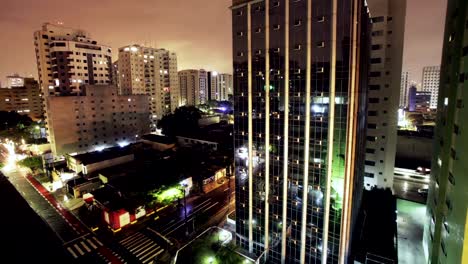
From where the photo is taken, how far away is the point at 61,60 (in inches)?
3159

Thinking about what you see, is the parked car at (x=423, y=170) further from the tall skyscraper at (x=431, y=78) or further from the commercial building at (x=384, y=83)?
the tall skyscraper at (x=431, y=78)

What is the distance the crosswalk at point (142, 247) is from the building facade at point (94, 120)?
152 ft

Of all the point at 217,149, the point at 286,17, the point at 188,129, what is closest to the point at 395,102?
the point at 286,17

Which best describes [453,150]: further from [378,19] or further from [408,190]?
[408,190]

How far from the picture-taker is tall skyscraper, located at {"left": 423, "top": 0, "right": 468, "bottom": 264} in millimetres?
17203

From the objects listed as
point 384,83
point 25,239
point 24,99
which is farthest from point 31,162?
point 24,99

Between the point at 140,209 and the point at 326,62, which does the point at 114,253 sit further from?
the point at 326,62

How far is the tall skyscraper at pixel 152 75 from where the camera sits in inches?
4343

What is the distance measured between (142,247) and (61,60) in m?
79.1

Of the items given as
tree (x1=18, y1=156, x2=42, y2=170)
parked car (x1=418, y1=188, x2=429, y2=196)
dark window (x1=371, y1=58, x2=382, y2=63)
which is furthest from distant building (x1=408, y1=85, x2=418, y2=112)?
tree (x1=18, y1=156, x2=42, y2=170)

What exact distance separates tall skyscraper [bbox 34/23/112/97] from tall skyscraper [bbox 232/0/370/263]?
3072 inches

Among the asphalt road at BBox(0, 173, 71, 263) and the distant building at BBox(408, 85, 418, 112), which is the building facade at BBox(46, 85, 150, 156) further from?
the distant building at BBox(408, 85, 418, 112)

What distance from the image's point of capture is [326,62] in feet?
80.2

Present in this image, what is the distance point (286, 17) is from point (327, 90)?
964 cm
